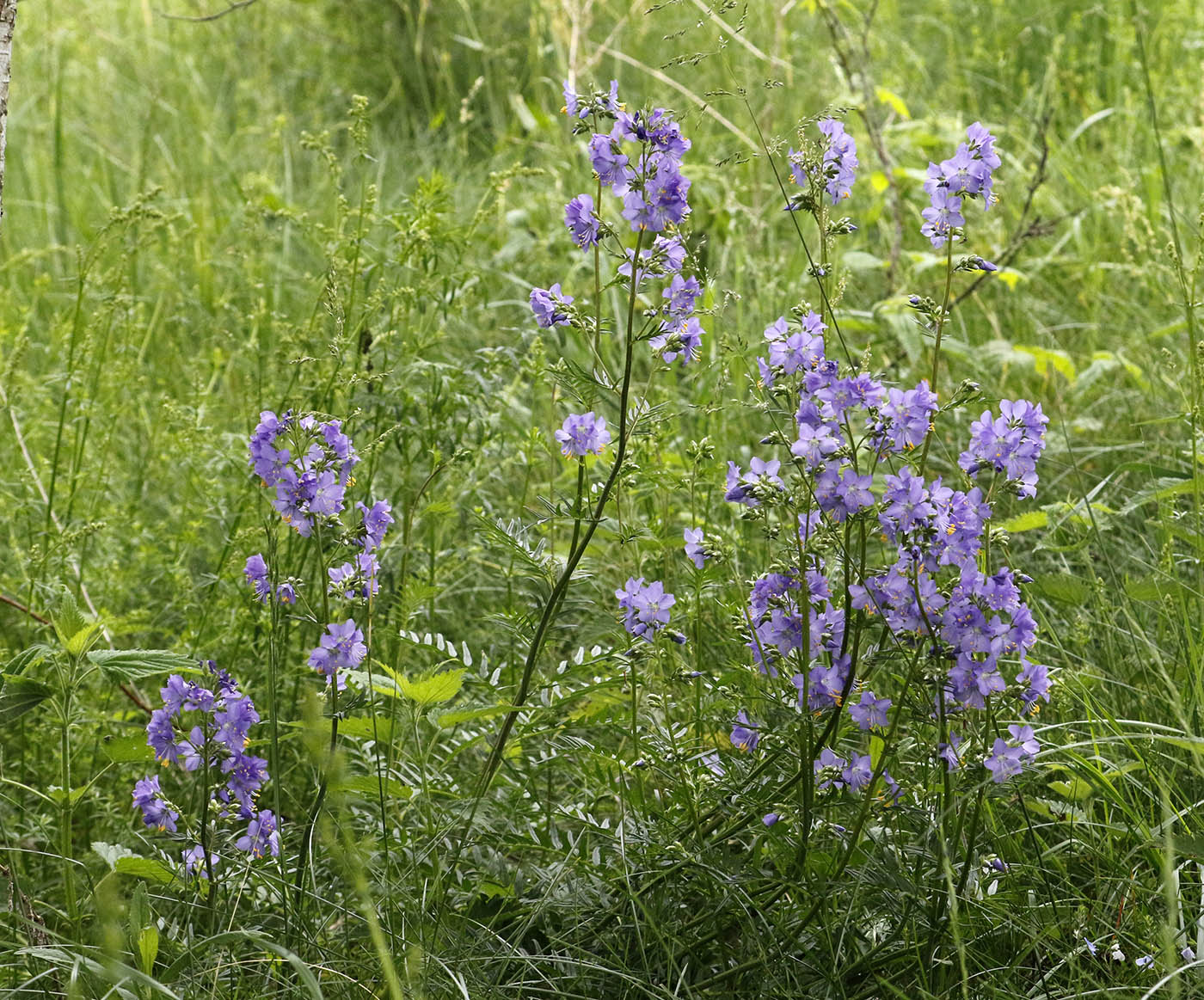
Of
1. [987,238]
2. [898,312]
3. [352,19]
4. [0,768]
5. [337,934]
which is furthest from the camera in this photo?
[352,19]

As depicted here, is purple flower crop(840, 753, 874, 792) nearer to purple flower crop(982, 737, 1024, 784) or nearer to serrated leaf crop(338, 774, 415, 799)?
purple flower crop(982, 737, 1024, 784)

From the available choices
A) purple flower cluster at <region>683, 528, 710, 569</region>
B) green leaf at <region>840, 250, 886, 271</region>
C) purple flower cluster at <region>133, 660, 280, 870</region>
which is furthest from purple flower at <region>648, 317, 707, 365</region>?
green leaf at <region>840, 250, 886, 271</region>

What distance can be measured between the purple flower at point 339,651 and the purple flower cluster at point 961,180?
799 millimetres

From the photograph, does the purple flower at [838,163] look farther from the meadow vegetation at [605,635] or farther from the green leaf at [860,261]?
the green leaf at [860,261]

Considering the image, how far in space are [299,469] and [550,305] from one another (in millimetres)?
349

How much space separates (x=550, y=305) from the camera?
1.47 metres

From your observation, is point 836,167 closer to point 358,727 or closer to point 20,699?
point 358,727

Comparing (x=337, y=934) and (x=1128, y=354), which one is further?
(x=1128, y=354)

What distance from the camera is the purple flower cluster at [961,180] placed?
1438 mm

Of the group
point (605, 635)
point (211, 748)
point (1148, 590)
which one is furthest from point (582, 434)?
point (1148, 590)

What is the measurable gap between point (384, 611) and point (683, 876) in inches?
37.2

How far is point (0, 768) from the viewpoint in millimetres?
1921

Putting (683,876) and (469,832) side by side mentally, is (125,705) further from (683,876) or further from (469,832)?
(683,876)

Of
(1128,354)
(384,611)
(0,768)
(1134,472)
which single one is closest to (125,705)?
(0,768)
